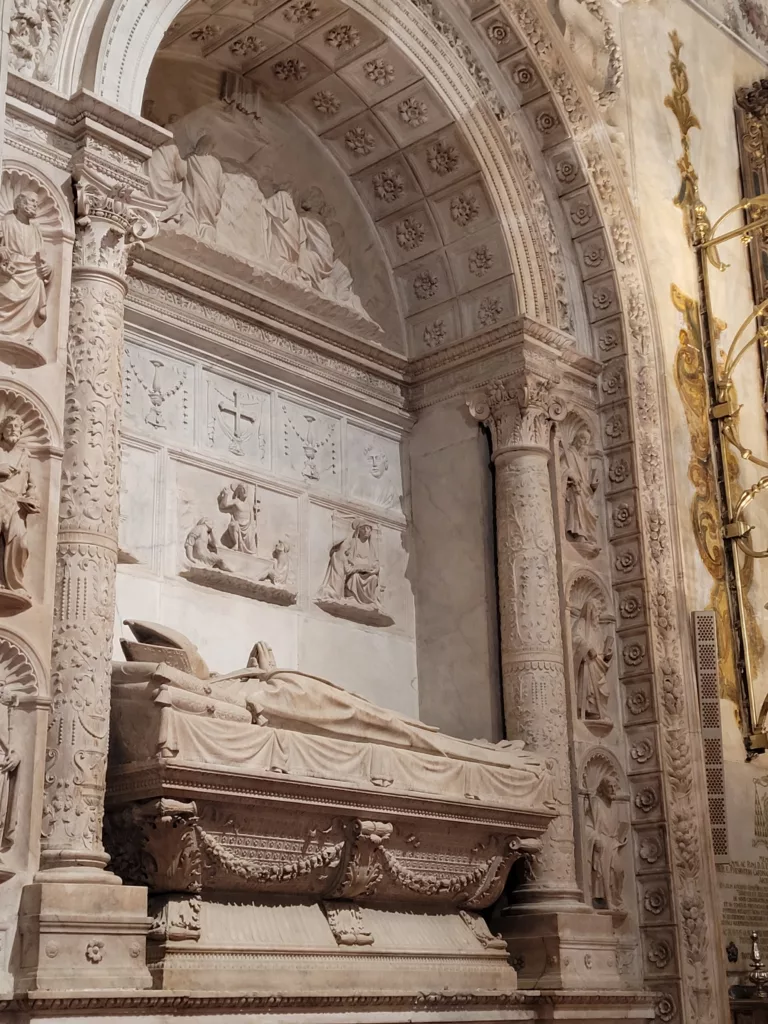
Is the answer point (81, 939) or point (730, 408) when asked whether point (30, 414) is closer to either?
point (81, 939)

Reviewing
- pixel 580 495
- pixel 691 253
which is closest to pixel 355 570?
pixel 580 495

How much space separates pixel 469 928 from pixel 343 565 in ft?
8.84

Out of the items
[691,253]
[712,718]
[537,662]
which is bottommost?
[712,718]

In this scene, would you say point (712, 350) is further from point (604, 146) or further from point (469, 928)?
point (469, 928)

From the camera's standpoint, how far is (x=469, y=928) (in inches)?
338

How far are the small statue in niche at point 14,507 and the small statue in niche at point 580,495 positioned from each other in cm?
460

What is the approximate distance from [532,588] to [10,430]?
4243 millimetres

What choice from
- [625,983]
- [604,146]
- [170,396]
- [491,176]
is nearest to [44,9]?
[170,396]

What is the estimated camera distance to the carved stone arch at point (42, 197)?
6.95 m

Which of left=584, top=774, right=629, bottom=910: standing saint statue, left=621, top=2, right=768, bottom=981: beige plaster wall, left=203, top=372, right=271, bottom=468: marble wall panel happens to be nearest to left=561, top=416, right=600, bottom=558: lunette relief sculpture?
left=621, top=2, right=768, bottom=981: beige plaster wall

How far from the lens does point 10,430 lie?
260 inches

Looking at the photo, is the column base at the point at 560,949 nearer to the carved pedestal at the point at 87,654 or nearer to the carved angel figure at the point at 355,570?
the carved angel figure at the point at 355,570

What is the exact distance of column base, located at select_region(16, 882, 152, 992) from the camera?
600 centimetres

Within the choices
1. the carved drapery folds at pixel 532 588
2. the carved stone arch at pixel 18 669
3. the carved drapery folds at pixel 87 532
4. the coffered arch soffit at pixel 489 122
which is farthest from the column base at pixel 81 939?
the coffered arch soffit at pixel 489 122
